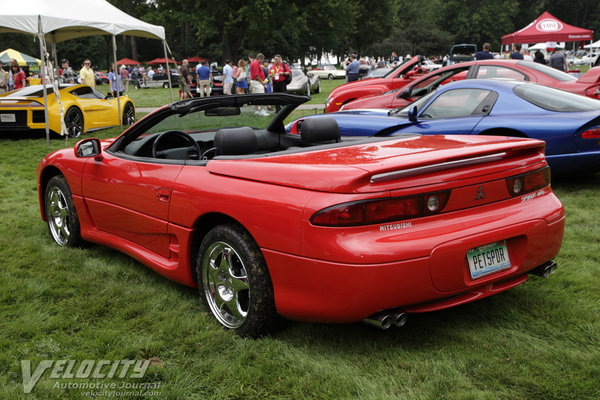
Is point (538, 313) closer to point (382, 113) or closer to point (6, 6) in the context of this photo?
point (382, 113)

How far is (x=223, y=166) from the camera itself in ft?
10.4

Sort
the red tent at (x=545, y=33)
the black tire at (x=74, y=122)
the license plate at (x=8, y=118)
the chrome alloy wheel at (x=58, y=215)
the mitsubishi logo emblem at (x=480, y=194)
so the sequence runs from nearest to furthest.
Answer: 1. the mitsubishi logo emblem at (x=480, y=194)
2. the chrome alloy wheel at (x=58, y=215)
3. the license plate at (x=8, y=118)
4. the black tire at (x=74, y=122)
5. the red tent at (x=545, y=33)

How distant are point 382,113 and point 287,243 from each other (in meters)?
4.95

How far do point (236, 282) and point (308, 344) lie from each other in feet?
1.66

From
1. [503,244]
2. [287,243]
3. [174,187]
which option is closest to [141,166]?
[174,187]

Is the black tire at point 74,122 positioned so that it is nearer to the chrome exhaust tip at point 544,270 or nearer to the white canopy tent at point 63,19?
the white canopy tent at point 63,19

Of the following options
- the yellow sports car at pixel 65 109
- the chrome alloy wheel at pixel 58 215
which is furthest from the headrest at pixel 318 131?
the yellow sports car at pixel 65 109

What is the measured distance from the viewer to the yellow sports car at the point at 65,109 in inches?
469

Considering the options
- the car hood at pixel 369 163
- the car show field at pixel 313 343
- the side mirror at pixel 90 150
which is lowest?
the car show field at pixel 313 343

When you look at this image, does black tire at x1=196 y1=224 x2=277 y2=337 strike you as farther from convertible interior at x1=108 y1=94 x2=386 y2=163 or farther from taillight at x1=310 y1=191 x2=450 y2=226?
convertible interior at x1=108 y1=94 x2=386 y2=163

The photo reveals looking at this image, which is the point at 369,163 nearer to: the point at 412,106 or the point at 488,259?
the point at 488,259

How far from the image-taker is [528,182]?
313cm

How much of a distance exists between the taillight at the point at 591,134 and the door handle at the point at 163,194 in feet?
14.7

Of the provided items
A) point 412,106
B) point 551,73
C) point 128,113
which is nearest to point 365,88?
point 551,73
